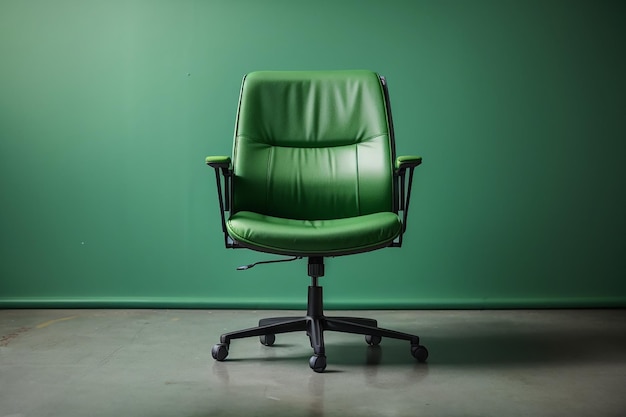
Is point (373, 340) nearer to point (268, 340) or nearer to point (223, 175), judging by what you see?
point (268, 340)

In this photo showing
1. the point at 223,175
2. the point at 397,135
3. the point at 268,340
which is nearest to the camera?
the point at 223,175

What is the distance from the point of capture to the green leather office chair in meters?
2.66

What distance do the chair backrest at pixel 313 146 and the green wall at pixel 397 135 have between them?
0.74 meters

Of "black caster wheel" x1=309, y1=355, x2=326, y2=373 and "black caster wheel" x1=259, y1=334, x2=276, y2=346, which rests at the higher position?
"black caster wheel" x1=309, y1=355, x2=326, y2=373

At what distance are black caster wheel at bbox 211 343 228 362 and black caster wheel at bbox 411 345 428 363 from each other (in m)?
0.72

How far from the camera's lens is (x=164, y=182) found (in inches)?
141

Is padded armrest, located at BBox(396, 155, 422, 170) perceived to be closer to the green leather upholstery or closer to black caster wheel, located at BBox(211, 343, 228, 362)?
the green leather upholstery

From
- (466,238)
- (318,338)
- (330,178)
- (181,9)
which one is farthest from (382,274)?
(181,9)

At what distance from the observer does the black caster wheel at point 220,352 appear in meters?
2.52

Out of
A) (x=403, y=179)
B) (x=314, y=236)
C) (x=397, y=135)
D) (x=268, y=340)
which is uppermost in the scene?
(x=397, y=135)

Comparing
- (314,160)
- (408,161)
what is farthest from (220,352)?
(408,161)

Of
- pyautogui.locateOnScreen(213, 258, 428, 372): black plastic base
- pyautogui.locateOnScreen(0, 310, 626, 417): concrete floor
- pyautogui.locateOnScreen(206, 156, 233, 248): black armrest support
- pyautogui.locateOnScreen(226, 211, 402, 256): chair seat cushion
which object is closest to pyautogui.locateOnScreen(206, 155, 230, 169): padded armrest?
pyautogui.locateOnScreen(206, 156, 233, 248): black armrest support

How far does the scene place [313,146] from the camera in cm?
285

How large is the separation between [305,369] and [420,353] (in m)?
0.45
